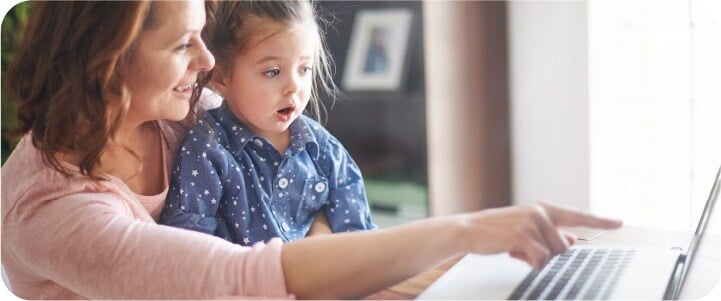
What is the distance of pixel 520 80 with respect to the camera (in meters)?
1.18

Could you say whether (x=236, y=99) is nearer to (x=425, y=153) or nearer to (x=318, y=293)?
(x=318, y=293)

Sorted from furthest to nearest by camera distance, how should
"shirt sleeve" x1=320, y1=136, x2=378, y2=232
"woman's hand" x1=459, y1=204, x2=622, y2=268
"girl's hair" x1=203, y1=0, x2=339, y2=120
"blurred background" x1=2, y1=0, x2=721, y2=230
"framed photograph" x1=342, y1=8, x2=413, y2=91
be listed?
"framed photograph" x1=342, y1=8, x2=413, y2=91 < "blurred background" x1=2, y1=0, x2=721, y2=230 < "shirt sleeve" x1=320, y1=136, x2=378, y2=232 < "girl's hair" x1=203, y1=0, x2=339, y2=120 < "woman's hand" x1=459, y1=204, x2=622, y2=268

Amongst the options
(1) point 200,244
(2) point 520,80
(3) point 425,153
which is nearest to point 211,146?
(1) point 200,244

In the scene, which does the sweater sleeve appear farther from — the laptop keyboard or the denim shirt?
the laptop keyboard

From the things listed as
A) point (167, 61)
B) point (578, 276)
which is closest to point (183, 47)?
point (167, 61)

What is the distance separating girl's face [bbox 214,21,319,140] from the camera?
767 mm

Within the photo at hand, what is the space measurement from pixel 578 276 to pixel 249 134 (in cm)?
33

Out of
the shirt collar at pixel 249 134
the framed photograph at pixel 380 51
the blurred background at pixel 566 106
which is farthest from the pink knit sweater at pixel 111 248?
the framed photograph at pixel 380 51

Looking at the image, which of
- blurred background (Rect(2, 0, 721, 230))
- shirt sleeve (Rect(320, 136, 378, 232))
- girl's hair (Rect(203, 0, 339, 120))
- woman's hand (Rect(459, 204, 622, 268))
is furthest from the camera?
blurred background (Rect(2, 0, 721, 230))

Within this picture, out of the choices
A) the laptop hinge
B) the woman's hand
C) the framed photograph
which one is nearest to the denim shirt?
the woman's hand

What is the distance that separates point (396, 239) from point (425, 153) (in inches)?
33.0

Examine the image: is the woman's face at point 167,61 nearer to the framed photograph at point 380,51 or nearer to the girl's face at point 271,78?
the girl's face at point 271,78

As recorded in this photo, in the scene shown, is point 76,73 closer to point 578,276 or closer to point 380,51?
point 578,276

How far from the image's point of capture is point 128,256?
0.66 meters
